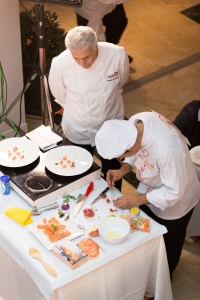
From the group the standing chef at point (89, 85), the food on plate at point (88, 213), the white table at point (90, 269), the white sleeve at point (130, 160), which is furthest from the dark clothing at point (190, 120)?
the food on plate at point (88, 213)

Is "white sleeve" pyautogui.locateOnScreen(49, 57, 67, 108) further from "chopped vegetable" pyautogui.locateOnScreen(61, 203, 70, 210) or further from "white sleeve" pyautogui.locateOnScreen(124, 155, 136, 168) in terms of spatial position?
"chopped vegetable" pyautogui.locateOnScreen(61, 203, 70, 210)

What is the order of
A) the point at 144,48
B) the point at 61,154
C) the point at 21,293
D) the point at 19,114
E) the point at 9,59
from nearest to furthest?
the point at 21,293, the point at 61,154, the point at 9,59, the point at 19,114, the point at 144,48

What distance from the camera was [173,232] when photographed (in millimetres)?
2732

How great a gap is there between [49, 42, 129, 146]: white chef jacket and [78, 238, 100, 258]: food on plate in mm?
835

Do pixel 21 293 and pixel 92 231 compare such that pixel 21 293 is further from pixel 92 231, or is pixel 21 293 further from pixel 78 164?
pixel 78 164

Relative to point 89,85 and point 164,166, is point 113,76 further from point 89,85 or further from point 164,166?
point 164,166

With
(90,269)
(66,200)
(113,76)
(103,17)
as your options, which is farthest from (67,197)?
(103,17)

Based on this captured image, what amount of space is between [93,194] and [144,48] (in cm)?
297

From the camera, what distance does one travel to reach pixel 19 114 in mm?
4078

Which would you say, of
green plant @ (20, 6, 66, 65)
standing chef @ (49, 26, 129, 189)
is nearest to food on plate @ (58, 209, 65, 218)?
standing chef @ (49, 26, 129, 189)

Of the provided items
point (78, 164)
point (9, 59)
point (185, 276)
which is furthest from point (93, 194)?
point (9, 59)

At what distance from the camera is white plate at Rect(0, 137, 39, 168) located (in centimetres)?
272

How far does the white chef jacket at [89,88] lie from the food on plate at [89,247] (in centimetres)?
83

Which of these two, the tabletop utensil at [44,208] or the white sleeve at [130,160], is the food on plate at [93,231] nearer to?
the tabletop utensil at [44,208]
